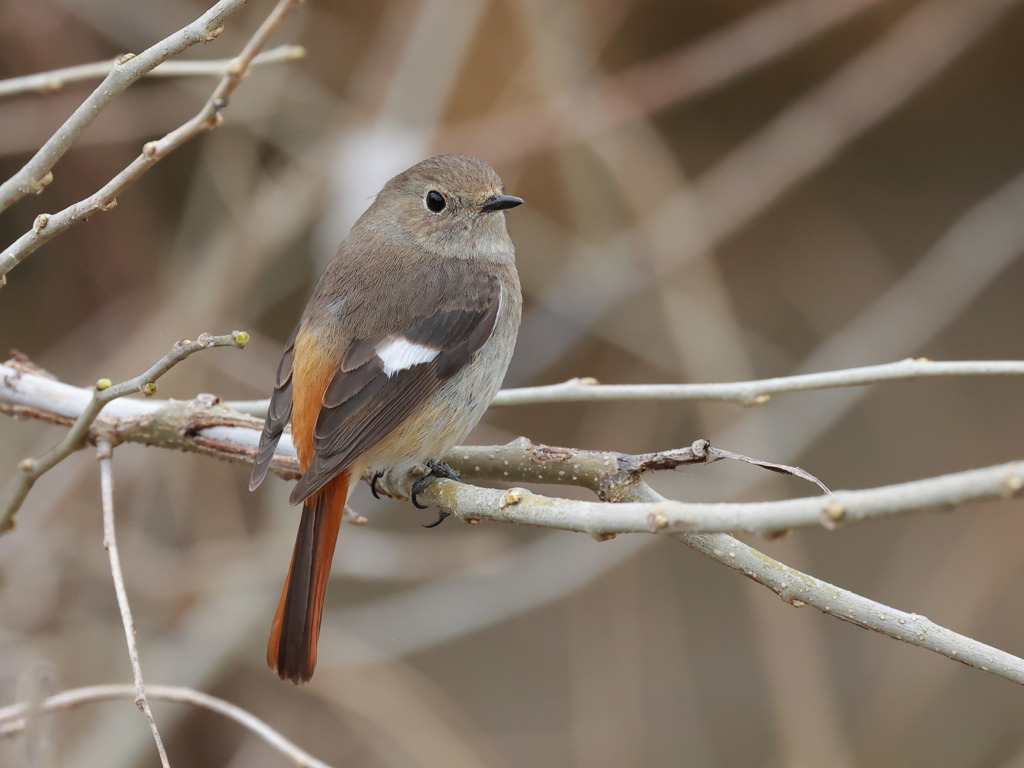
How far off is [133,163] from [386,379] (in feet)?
3.96

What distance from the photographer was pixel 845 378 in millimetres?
1973

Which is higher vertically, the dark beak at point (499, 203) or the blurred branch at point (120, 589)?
the dark beak at point (499, 203)

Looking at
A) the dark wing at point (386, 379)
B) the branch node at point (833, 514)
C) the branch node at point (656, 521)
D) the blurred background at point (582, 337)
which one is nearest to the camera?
the branch node at point (833, 514)

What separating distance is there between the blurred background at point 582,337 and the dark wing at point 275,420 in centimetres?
126

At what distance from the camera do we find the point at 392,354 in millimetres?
2748

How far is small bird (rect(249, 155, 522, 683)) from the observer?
2.39 meters

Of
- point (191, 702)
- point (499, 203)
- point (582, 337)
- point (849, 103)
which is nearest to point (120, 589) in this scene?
point (191, 702)

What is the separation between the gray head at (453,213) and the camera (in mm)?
3186

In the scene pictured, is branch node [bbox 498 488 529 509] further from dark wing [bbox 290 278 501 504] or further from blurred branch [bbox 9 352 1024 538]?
dark wing [bbox 290 278 501 504]

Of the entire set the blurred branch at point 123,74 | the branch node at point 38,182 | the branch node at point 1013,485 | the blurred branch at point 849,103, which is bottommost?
the branch node at point 1013,485

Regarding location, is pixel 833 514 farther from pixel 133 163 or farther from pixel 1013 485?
pixel 133 163

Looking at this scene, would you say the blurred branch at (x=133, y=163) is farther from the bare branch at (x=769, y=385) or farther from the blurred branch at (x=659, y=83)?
the blurred branch at (x=659, y=83)

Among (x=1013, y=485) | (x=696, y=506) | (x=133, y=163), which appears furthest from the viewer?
(x=133, y=163)

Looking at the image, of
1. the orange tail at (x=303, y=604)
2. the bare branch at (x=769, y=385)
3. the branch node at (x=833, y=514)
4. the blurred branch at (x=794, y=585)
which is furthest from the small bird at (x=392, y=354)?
the branch node at (x=833, y=514)
